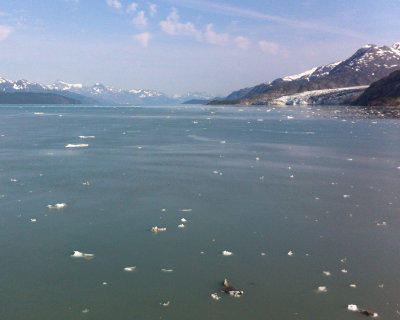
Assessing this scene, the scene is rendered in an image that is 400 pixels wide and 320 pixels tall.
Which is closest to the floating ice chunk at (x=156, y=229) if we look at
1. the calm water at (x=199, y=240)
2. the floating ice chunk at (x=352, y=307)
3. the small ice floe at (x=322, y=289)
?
the calm water at (x=199, y=240)

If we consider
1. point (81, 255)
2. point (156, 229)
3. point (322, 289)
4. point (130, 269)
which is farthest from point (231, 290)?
point (81, 255)

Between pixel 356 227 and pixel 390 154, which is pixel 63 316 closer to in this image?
pixel 356 227

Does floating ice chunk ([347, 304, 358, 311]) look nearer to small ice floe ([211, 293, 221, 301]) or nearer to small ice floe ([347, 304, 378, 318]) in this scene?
small ice floe ([347, 304, 378, 318])

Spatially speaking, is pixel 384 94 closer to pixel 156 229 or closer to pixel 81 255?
pixel 156 229

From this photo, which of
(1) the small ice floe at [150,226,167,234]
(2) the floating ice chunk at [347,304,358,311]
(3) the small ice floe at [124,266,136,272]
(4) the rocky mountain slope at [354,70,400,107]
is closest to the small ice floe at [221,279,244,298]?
(2) the floating ice chunk at [347,304,358,311]

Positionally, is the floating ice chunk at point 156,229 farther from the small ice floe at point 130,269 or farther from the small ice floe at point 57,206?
the small ice floe at point 57,206

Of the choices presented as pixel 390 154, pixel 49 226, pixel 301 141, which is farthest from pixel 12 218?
pixel 301 141
